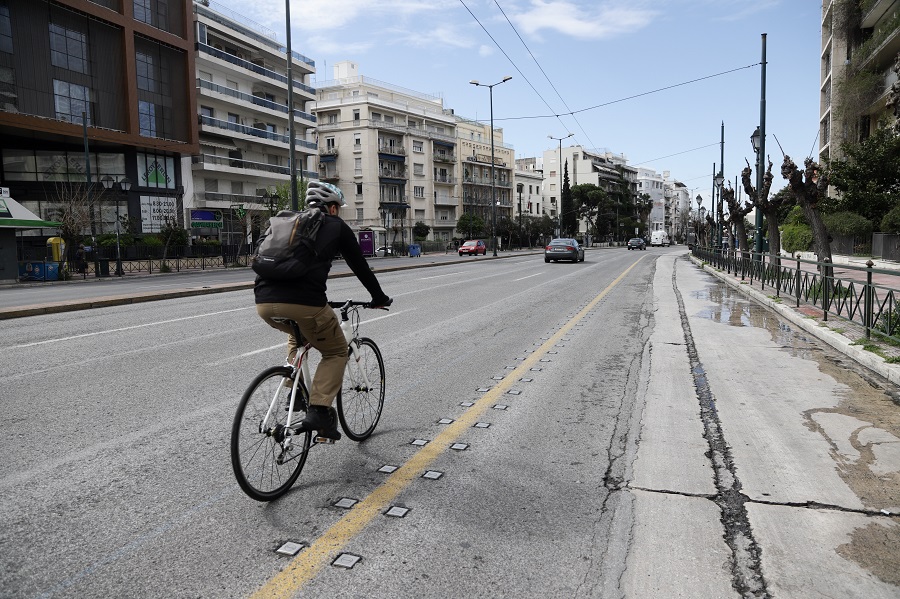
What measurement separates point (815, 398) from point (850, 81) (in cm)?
3643

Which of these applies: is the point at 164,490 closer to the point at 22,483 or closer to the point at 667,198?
the point at 22,483

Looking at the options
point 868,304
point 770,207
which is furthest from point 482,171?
point 868,304

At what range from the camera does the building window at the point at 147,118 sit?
4159cm

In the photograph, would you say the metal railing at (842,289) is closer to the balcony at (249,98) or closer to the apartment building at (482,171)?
the balcony at (249,98)

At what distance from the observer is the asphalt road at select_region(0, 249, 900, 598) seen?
2844 mm

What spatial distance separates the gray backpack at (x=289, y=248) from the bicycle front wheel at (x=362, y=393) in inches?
35.5

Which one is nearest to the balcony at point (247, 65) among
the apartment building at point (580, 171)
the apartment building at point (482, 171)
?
the apartment building at point (482, 171)

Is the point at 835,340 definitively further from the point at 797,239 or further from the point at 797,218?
the point at 797,218

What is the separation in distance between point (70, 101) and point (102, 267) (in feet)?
44.7

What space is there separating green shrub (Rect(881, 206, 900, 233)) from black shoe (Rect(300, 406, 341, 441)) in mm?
28946

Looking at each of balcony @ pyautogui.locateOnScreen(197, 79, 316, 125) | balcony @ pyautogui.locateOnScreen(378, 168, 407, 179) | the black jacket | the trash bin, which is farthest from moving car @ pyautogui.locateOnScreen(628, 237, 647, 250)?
the black jacket

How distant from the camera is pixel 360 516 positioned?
339 centimetres

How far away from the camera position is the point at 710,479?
397 centimetres

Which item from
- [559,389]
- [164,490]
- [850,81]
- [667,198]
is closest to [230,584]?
[164,490]
